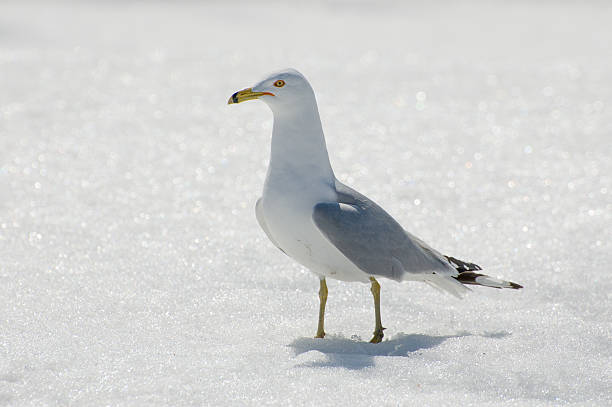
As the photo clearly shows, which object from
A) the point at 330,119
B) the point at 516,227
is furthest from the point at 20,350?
the point at 330,119

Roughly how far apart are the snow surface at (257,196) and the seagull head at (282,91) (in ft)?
3.83

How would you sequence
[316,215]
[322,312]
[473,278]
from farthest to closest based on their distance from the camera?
[473,278]
[322,312]
[316,215]

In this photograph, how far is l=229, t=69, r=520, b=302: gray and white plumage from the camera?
395cm

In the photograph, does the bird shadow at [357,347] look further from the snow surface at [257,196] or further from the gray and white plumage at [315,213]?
the gray and white plumage at [315,213]

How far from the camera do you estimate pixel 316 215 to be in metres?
3.90

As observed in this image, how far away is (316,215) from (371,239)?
1.07 ft

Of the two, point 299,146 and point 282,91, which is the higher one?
point 282,91

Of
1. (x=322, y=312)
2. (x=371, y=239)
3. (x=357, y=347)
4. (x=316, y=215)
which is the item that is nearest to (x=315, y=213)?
(x=316, y=215)

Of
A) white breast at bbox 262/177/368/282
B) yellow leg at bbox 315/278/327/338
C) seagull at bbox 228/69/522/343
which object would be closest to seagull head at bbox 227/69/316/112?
seagull at bbox 228/69/522/343

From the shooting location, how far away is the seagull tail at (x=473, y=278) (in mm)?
4285

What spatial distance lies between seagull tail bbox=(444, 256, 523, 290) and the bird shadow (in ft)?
0.87

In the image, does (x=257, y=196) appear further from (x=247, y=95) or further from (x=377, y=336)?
(x=377, y=336)

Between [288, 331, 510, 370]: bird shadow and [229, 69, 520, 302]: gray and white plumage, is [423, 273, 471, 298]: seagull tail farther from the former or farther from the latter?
[288, 331, 510, 370]: bird shadow

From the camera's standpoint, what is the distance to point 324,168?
4.17 meters
